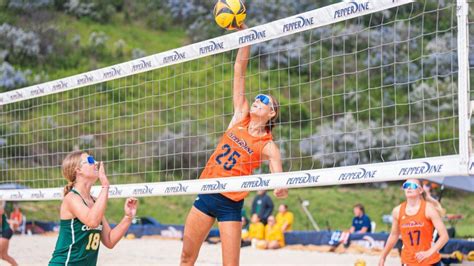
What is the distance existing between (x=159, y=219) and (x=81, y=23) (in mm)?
10841

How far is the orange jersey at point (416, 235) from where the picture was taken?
23.5ft

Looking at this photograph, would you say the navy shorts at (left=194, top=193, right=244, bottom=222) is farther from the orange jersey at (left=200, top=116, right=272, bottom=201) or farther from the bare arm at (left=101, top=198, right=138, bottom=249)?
the bare arm at (left=101, top=198, right=138, bottom=249)

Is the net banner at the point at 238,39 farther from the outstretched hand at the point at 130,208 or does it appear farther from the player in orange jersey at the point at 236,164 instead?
the outstretched hand at the point at 130,208

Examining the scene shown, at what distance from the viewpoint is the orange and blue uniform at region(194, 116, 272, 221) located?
6160 millimetres

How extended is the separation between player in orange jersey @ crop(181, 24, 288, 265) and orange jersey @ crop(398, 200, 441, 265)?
1.60m

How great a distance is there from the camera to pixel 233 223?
240 inches

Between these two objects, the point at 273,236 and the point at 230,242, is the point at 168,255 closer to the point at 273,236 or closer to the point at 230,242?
the point at 273,236

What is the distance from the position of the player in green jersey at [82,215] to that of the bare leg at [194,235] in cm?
77


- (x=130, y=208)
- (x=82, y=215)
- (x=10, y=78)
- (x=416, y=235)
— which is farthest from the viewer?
(x=10, y=78)

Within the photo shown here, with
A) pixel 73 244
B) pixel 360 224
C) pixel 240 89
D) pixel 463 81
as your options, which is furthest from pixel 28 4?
pixel 463 81

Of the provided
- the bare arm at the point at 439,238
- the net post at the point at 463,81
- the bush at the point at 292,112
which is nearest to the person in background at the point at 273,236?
the bush at the point at 292,112

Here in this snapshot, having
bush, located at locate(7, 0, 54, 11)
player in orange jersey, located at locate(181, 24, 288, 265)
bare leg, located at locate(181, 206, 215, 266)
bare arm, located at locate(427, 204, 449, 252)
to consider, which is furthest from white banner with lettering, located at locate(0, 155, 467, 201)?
bush, located at locate(7, 0, 54, 11)

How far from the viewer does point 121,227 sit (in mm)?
5414

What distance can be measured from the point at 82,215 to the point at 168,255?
26.8ft
